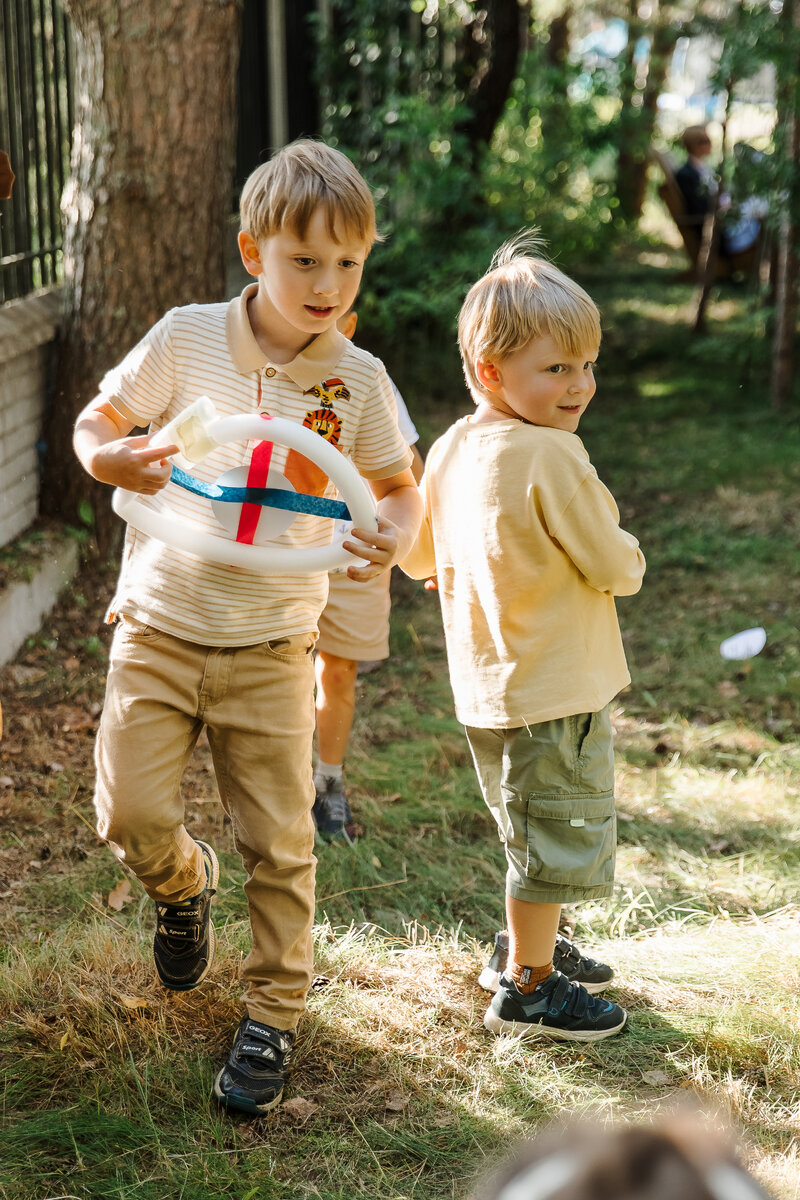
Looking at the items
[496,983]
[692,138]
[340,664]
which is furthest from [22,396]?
[692,138]

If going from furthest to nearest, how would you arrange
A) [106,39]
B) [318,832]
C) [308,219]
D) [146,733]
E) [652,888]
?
[106,39]
[318,832]
[652,888]
[146,733]
[308,219]

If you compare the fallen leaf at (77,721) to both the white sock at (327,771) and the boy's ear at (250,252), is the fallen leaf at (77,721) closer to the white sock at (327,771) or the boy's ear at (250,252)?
the white sock at (327,771)

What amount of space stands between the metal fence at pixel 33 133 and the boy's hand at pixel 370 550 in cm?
326

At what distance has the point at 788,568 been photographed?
620 centimetres

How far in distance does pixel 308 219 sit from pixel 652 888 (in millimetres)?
2149

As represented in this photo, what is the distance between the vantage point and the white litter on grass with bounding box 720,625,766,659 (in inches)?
207

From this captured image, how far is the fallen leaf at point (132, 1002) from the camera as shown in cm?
263

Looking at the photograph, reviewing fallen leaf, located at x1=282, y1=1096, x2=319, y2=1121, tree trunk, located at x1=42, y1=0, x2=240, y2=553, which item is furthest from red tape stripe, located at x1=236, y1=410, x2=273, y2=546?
tree trunk, located at x1=42, y1=0, x2=240, y2=553

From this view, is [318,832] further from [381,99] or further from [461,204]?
[381,99]

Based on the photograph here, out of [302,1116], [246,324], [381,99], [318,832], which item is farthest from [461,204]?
[302,1116]

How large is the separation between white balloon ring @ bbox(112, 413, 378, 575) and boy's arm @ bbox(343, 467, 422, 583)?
0.03 meters

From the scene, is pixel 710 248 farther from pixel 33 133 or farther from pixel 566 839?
pixel 566 839

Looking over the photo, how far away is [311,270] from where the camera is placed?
224 cm

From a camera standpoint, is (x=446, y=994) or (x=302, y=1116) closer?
(x=302, y=1116)
